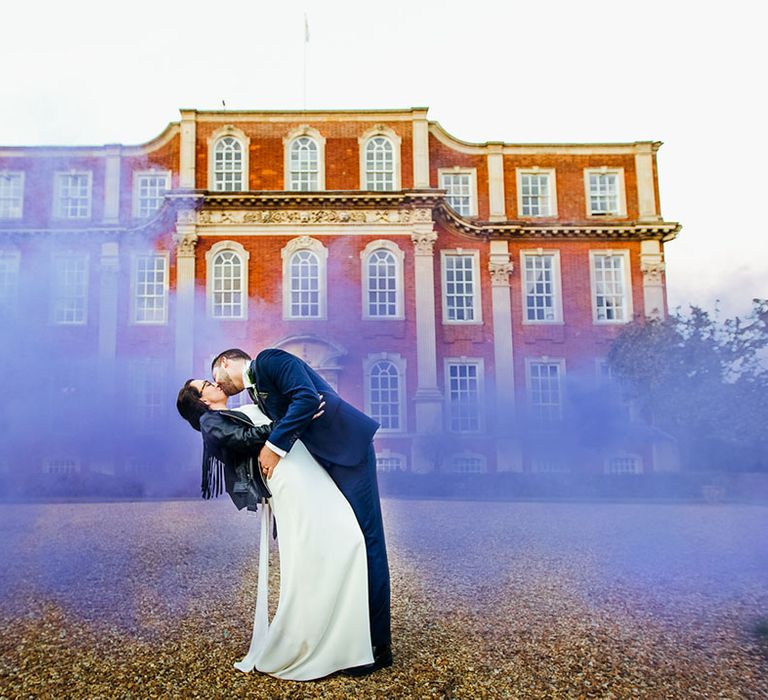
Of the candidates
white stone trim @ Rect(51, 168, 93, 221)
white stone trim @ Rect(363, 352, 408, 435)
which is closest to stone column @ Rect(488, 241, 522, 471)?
white stone trim @ Rect(363, 352, 408, 435)

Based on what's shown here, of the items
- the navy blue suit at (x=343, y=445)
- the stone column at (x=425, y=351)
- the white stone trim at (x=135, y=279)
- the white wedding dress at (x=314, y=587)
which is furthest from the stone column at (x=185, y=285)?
the white wedding dress at (x=314, y=587)

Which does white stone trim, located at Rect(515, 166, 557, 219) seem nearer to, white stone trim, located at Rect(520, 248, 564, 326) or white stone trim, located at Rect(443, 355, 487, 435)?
white stone trim, located at Rect(520, 248, 564, 326)

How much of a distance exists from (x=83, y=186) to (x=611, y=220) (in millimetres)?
16849

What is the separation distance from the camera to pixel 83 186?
2075cm

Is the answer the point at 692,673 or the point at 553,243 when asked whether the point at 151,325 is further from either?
the point at 692,673

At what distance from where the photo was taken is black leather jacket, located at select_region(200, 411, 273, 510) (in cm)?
342

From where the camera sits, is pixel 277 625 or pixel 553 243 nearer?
pixel 277 625

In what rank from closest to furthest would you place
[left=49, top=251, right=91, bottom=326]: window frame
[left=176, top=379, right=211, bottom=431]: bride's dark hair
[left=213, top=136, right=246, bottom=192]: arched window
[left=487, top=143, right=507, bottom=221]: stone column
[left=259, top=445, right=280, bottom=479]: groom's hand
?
[left=259, top=445, right=280, bottom=479]: groom's hand, [left=176, top=379, right=211, bottom=431]: bride's dark hair, [left=49, top=251, right=91, bottom=326]: window frame, [left=213, top=136, right=246, bottom=192]: arched window, [left=487, top=143, right=507, bottom=221]: stone column

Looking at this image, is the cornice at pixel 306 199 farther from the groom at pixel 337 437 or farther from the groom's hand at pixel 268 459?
the groom's hand at pixel 268 459

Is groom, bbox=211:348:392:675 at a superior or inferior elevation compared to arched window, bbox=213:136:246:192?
inferior

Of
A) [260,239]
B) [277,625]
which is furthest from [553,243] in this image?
[277,625]

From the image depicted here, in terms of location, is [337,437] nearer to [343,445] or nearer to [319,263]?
[343,445]

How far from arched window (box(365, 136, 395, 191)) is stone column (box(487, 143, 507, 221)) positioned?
3.27 meters

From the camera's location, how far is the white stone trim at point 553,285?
2057 centimetres
